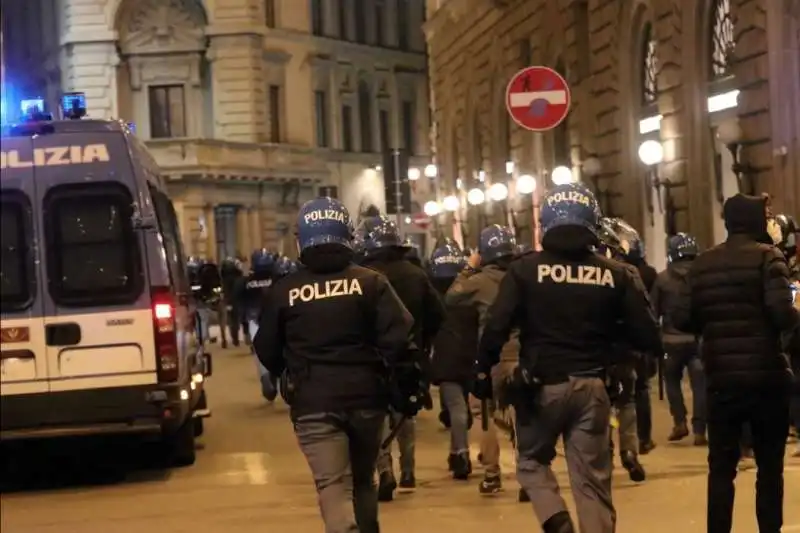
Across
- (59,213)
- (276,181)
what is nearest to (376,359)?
(59,213)

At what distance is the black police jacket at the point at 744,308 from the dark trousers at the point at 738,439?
70 millimetres

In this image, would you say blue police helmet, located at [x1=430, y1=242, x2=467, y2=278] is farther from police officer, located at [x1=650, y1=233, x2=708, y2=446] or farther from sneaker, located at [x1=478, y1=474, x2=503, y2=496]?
sneaker, located at [x1=478, y1=474, x2=503, y2=496]

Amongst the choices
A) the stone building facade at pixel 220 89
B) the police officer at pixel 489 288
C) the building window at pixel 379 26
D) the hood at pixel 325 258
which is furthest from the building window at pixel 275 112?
the hood at pixel 325 258

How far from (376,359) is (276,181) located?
49.1m

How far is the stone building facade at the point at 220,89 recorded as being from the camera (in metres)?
54.4

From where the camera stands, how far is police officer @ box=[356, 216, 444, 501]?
10867 millimetres

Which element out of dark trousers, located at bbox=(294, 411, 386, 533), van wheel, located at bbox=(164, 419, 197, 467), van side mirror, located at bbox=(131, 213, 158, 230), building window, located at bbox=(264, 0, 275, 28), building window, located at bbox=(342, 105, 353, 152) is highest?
building window, located at bbox=(264, 0, 275, 28)

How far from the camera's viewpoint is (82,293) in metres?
12.3

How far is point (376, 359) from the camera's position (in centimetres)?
755

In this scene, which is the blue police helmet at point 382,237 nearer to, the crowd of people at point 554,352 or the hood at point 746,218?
the crowd of people at point 554,352

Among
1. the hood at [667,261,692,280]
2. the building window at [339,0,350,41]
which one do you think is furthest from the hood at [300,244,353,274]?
the building window at [339,0,350,41]

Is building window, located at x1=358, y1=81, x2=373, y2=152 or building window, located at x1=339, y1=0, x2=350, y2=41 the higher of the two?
building window, located at x1=339, y1=0, x2=350, y2=41

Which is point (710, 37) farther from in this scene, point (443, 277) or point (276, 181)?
point (276, 181)

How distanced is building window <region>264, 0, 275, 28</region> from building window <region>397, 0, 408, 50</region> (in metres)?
7.83
